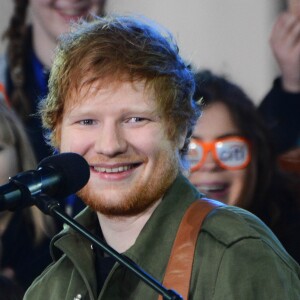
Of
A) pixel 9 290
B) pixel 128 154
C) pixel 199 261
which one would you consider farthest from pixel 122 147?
pixel 9 290

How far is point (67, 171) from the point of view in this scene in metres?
2.15

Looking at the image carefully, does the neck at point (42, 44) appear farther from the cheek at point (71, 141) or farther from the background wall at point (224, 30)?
the cheek at point (71, 141)

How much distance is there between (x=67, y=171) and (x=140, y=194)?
540mm

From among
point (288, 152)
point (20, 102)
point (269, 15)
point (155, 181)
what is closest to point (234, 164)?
point (288, 152)

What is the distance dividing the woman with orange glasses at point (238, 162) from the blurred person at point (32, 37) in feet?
2.27

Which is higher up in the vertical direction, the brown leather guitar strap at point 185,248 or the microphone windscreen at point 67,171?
the microphone windscreen at point 67,171

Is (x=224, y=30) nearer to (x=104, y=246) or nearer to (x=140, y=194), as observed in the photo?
(x=140, y=194)

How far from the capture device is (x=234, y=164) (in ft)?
14.5

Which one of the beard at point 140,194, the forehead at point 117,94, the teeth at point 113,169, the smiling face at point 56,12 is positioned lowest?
the beard at point 140,194

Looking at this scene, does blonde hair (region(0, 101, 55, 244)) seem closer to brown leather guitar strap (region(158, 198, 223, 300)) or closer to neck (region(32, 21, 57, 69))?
neck (region(32, 21, 57, 69))

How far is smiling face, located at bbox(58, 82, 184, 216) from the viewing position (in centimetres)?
263

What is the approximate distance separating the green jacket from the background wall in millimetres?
1843

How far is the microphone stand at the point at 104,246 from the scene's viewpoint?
198 cm

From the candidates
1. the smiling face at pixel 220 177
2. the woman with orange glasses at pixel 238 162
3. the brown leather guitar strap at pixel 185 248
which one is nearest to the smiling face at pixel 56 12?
the woman with orange glasses at pixel 238 162
